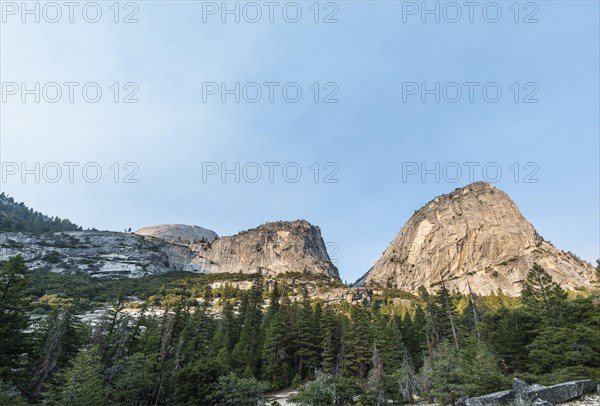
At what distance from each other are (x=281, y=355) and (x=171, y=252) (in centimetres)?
14753

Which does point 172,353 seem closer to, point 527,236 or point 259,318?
point 259,318

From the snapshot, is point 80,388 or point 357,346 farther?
point 357,346

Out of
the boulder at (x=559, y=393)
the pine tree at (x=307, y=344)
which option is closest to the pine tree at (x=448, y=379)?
the boulder at (x=559, y=393)

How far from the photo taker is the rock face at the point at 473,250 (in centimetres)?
14250

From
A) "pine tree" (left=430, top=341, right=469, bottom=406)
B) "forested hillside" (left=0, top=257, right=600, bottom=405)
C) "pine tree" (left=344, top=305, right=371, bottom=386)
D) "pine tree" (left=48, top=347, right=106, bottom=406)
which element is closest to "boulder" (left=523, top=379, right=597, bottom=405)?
"forested hillside" (left=0, top=257, right=600, bottom=405)

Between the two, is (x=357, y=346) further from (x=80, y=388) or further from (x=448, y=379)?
(x=80, y=388)

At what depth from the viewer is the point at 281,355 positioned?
50.3 m

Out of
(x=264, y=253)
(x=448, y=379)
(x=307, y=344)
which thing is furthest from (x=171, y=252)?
(x=448, y=379)

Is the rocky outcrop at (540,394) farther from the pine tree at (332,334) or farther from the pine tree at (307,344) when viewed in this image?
the pine tree at (307,344)

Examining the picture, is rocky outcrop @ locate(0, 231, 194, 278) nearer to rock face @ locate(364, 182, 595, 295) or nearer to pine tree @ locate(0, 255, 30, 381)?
rock face @ locate(364, 182, 595, 295)

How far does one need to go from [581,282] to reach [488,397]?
137638 millimetres

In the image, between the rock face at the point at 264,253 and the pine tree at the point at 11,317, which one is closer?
the pine tree at the point at 11,317

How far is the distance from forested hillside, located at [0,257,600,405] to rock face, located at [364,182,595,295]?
3913 inches

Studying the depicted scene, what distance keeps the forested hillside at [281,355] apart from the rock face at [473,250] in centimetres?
9939
